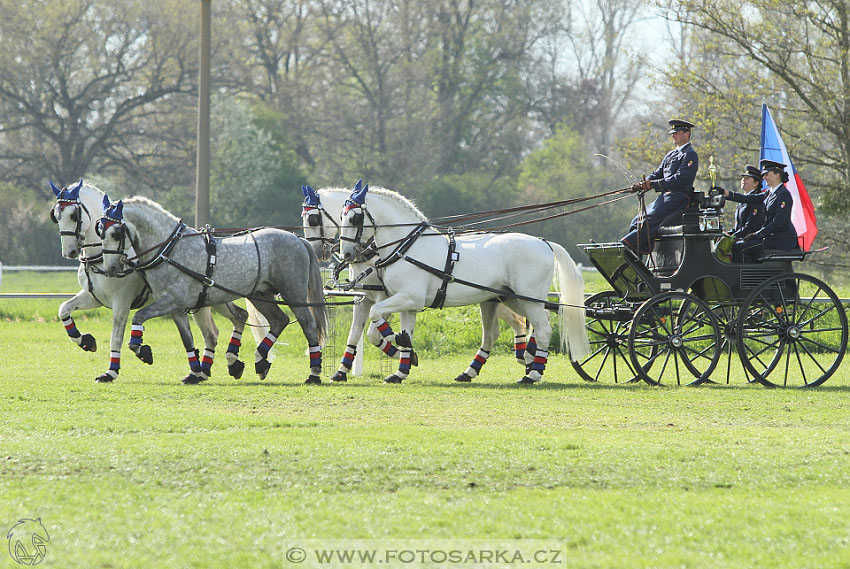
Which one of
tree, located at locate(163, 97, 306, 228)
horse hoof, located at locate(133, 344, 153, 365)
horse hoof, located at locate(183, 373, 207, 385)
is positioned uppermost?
tree, located at locate(163, 97, 306, 228)

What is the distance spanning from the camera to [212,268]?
1265 centimetres

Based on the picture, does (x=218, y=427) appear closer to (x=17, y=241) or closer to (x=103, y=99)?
(x=17, y=241)

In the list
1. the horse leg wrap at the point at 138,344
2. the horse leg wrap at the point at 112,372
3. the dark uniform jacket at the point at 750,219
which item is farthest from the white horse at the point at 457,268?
the horse leg wrap at the point at 112,372

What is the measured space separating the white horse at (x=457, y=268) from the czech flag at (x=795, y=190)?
367 centimetres

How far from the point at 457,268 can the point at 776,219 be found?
351cm

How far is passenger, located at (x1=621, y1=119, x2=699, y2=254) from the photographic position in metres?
11.9

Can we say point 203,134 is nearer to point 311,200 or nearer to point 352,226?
point 311,200

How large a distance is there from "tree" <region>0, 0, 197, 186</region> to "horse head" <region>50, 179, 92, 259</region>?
30.8 meters

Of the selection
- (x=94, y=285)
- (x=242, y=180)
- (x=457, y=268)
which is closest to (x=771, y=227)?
(x=457, y=268)

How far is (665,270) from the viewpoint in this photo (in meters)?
12.2

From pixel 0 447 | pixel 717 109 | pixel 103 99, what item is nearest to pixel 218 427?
pixel 0 447

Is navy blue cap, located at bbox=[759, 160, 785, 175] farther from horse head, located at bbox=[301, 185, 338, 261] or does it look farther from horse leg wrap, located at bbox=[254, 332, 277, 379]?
horse leg wrap, located at bbox=[254, 332, 277, 379]

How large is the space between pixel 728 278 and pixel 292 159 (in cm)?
3525

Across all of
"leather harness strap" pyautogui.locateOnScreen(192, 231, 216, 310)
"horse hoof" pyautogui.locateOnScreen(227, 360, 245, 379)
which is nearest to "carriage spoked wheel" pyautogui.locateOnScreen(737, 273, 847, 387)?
"horse hoof" pyautogui.locateOnScreen(227, 360, 245, 379)
